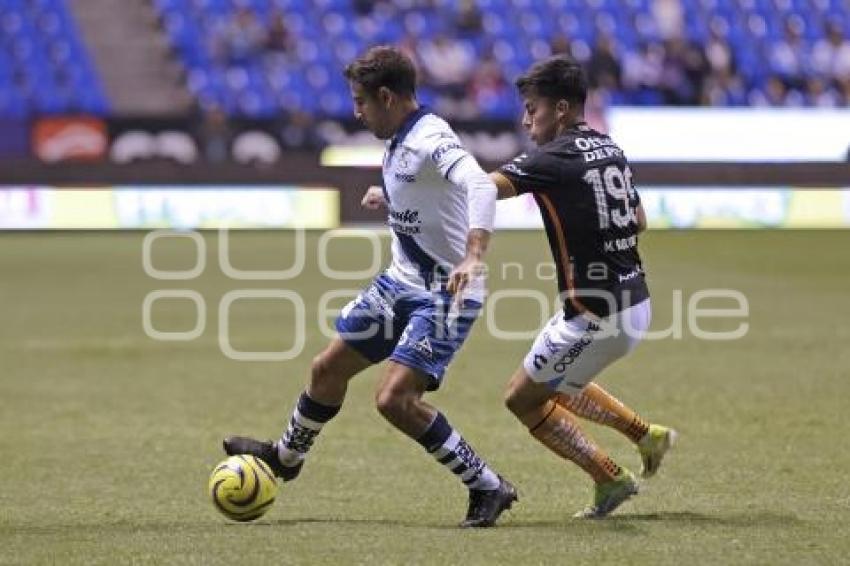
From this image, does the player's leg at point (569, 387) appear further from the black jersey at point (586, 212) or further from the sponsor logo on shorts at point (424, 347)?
the sponsor logo on shorts at point (424, 347)

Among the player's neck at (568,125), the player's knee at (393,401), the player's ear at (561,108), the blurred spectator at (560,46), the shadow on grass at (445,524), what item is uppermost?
the player's ear at (561,108)

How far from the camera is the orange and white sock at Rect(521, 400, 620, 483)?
7.25 meters

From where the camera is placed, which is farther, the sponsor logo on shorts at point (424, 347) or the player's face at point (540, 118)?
the player's face at point (540, 118)

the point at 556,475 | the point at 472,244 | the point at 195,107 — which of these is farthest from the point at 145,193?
the point at 472,244

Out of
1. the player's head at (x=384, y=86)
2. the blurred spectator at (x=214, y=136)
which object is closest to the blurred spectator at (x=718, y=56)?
the blurred spectator at (x=214, y=136)

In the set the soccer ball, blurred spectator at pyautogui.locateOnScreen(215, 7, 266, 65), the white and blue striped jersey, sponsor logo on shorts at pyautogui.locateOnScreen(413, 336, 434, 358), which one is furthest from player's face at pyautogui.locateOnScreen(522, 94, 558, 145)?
blurred spectator at pyautogui.locateOnScreen(215, 7, 266, 65)

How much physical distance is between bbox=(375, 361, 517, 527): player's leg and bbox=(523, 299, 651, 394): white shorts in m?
0.45

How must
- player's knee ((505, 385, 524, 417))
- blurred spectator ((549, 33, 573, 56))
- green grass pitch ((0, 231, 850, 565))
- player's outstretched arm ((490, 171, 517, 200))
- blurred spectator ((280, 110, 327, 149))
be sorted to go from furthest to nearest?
1. blurred spectator ((549, 33, 573, 56))
2. blurred spectator ((280, 110, 327, 149))
3. player's knee ((505, 385, 524, 417))
4. player's outstretched arm ((490, 171, 517, 200))
5. green grass pitch ((0, 231, 850, 565))

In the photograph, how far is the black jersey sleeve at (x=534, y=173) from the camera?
272 inches

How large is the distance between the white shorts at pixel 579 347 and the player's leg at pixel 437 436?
446mm

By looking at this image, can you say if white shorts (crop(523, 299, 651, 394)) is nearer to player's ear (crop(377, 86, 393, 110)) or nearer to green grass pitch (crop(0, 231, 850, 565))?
green grass pitch (crop(0, 231, 850, 565))

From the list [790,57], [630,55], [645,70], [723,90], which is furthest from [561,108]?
[790,57]

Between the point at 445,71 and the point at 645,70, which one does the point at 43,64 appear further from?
the point at 645,70

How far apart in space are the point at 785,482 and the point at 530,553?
7.39 feet
